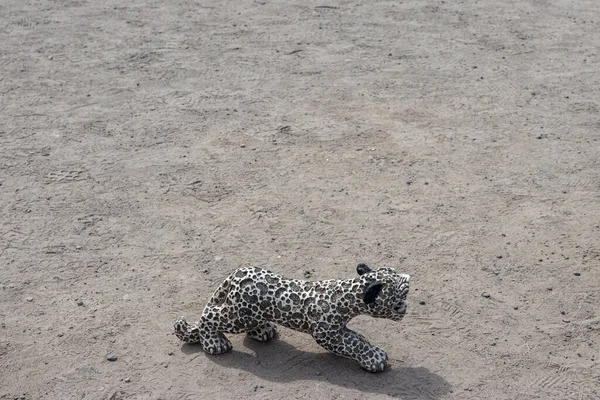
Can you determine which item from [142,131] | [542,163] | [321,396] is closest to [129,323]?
[321,396]

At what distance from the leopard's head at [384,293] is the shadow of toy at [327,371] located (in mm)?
434

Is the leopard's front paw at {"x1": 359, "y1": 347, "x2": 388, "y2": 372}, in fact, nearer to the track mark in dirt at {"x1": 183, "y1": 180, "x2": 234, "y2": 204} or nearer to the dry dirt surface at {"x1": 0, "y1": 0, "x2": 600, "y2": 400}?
the dry dirt surface at {"x1": 0, "y1": 0, "x2": 600, "y2": 400}

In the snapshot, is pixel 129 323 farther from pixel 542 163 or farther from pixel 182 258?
pixel 542 163

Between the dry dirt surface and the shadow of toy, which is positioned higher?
the dry dirt surface

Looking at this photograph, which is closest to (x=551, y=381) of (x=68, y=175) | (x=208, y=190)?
(x=208, y=190)

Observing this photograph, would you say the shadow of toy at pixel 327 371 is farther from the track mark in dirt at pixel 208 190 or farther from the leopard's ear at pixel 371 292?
the track mark in dirt at pixel 208 190

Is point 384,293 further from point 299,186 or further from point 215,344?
point 299,186

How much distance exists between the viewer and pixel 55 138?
979 centimetres

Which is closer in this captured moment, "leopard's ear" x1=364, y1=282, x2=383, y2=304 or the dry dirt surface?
"leopard's ear" x1=364, y1=282, x2=383, y2=304

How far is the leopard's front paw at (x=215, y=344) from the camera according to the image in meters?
6.43

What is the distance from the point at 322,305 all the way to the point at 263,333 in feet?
2.00

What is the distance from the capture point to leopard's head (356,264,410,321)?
6.02 m

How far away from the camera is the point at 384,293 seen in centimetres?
607

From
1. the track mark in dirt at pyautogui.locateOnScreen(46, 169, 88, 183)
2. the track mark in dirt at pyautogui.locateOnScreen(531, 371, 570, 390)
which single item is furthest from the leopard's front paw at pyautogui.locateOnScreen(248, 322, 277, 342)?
the track mark in dirt at pyautogui.locateOnScreen(46, 169, 88, 183)
